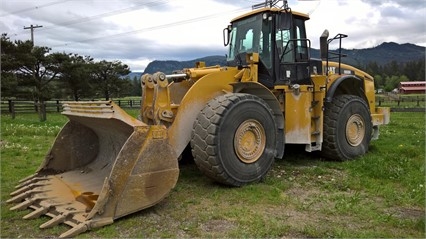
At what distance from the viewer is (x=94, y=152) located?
19.4ft

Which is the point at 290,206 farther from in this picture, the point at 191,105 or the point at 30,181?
the point at 30,181

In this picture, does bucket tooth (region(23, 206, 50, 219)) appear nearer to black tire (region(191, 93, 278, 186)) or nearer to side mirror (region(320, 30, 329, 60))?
black tire (region(191, 93, 278, 186))

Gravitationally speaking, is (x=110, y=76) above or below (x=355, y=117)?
above

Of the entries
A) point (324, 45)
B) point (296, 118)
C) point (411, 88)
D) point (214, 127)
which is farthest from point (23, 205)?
point (411, 88)

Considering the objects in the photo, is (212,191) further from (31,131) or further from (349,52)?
(31,131)

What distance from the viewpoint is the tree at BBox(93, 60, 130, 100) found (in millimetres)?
40969

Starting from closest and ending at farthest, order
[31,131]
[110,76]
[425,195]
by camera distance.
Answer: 1. [425,195]
2. [31,131]
3. [110,76]

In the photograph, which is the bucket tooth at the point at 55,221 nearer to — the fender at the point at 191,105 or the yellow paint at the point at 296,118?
the fender at the point at 191,105

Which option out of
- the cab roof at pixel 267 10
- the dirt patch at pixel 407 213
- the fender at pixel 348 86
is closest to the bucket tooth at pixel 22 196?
the dirt patch at pixel 407 213

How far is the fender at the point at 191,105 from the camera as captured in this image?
5074 millimetres

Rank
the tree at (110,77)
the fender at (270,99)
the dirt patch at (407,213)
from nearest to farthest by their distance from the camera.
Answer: the dirt patch at (407,213) → the fender at (270,99) → the tree at (110,77)

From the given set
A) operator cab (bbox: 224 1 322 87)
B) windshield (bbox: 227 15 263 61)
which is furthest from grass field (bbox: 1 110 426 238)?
windshield (bbox: 227 15 263 61)

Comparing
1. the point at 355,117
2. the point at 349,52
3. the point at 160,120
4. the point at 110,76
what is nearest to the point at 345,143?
the point at 355,117

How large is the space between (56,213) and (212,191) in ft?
6.53
